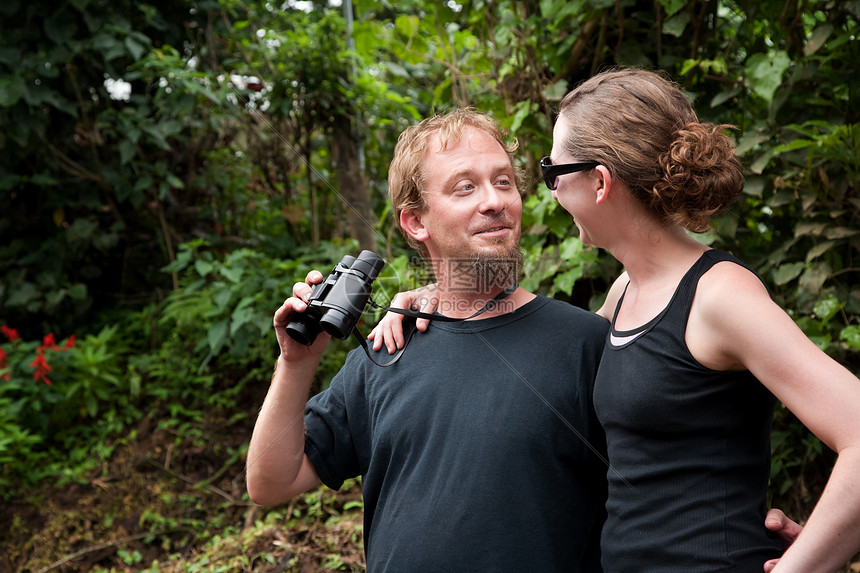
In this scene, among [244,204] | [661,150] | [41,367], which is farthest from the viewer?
[244,204]

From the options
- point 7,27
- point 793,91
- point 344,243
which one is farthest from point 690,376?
point 7,27

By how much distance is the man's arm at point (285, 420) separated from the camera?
1695 mm

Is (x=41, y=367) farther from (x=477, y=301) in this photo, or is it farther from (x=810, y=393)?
(x=810, y=393)

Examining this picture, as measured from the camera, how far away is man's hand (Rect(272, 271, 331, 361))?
1.62 m

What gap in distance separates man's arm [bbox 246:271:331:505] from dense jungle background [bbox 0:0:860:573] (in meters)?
1.13

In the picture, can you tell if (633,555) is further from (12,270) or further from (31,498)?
(12,270)

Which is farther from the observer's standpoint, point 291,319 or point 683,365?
point 291,319

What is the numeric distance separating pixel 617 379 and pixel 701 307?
223mm

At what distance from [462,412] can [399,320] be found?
32 cm

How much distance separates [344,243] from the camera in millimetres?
4422

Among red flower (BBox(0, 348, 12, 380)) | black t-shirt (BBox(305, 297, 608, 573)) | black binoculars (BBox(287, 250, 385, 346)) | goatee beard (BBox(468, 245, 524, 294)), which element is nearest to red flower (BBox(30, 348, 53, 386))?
red flower (BBox(0, 348, 12, 380))

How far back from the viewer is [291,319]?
1647mm

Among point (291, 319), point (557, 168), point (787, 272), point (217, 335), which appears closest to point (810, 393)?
point (557, 168)

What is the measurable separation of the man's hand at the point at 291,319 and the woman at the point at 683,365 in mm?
581
